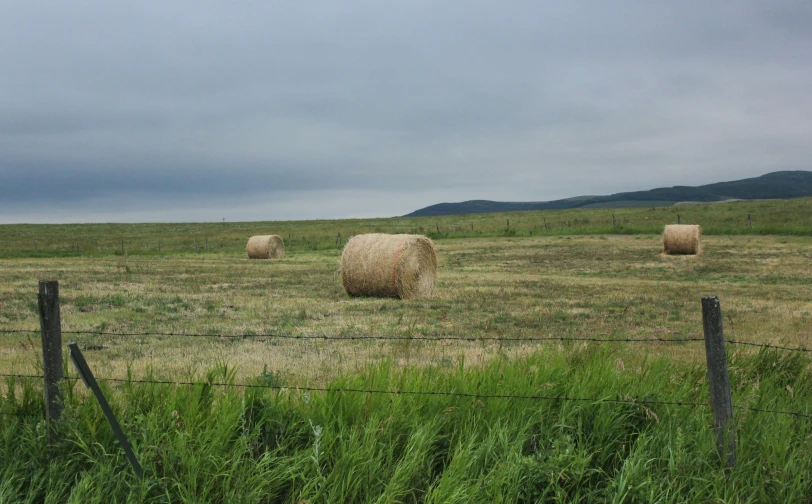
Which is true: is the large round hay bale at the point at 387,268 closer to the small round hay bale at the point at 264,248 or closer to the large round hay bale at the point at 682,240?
the large round hay bale at the point at 682,240

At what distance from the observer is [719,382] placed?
5.00m

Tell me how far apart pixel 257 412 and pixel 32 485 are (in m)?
1.64

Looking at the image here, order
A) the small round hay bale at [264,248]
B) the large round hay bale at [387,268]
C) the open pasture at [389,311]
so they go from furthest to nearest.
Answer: the small round hay bale at [264,248] → the large round hay bale at [387,268] → the open pasture at [389,311]

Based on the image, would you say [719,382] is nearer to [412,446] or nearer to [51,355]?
[412,446]

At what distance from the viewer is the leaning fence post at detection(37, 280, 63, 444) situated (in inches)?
197

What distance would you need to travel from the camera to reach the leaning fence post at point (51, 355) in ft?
16.4

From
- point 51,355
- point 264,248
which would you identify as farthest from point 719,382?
point 264,248

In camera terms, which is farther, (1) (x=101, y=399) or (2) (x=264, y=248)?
(2) (x=264, y=248)

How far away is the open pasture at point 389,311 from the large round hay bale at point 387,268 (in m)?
0.50

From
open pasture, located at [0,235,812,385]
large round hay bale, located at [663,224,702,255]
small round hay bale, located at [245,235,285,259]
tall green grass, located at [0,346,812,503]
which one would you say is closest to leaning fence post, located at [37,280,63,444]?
tall green grass, located at [0,346,812,503]

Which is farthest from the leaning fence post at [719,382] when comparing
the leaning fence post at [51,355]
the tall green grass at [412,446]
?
the leaning fence post at [51,355]

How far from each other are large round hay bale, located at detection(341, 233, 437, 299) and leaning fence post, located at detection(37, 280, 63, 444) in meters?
12.5

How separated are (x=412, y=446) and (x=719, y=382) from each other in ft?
7.70

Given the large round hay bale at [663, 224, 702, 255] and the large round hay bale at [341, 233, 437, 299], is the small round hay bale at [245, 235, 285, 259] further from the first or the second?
the large round hay bale at [663, 224, 702, 255]
